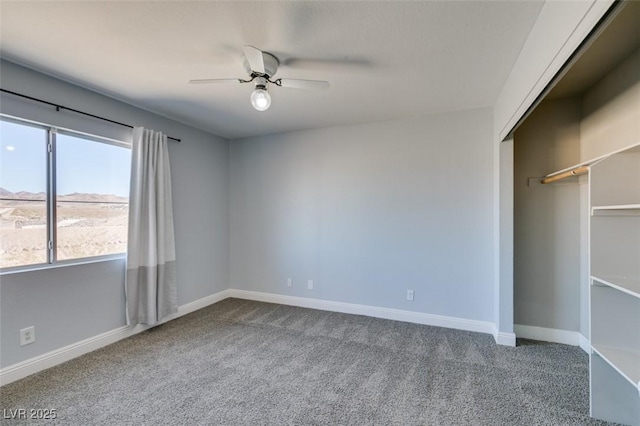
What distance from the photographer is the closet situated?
5.62 ft

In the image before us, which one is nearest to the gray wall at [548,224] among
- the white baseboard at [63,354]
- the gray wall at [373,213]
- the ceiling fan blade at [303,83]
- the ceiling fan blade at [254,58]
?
the gray wall at [373,213]

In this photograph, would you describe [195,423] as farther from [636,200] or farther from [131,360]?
[636,200]

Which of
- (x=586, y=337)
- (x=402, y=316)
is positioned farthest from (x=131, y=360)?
(x=586, y=337)

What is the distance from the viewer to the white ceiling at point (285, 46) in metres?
1.66

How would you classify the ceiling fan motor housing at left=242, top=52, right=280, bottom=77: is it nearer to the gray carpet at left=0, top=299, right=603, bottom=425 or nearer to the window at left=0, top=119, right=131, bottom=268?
the window at left=0, top=119, right=131, bottom=268

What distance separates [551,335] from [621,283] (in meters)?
1.68

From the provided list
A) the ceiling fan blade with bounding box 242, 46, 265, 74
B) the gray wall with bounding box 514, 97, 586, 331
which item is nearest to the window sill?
the ceiling fan blade with bounding box 242, 46, 265, 74

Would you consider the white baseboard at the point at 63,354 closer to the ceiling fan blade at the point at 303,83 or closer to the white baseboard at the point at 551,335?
the ceiling fan blade at the point at 303,83

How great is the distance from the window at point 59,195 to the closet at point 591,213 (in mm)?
3791

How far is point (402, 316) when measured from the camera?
11.5 feet

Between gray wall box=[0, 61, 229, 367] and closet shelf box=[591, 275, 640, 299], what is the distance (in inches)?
162

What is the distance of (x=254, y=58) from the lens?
73.9 inches

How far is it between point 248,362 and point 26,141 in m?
2.68

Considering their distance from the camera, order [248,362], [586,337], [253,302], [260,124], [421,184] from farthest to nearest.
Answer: [253,302] < [260,124] < [421,184] < [586,337] < [248,362]
